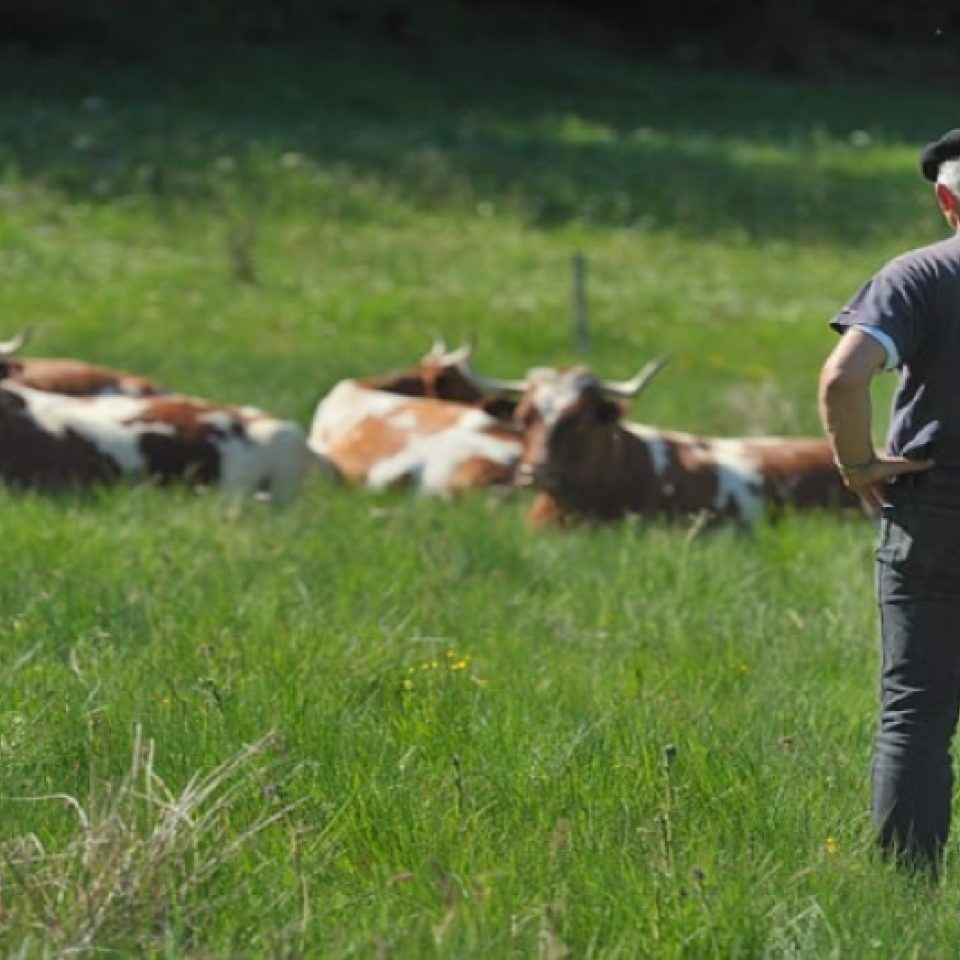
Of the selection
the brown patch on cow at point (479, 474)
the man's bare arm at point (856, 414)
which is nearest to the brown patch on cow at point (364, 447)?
the brown patch on cow at point (479, 474)

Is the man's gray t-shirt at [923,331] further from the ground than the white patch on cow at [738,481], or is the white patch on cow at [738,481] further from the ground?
the man's gray t-shirt at [923,331]

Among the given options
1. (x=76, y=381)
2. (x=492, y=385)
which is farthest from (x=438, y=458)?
(x=76, y=381)

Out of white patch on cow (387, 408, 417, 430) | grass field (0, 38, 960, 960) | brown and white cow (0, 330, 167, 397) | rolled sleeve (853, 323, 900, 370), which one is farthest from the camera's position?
brown and white cow (0, 330, 167, 397)

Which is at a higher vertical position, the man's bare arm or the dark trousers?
the man's bare arm

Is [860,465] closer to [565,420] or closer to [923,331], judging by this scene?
[923,331]

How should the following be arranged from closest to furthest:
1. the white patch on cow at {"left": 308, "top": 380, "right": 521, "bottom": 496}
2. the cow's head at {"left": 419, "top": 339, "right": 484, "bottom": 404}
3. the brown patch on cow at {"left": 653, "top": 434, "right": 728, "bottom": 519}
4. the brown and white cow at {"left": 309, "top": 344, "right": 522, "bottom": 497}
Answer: the brown patch on cow at {"left": 653, "top": 434, "right": 728, "bottom": 519}, the brown and white cow at {"left": 309, "top": 344, "right": 522, "bottom": 497}, the white patch on cow at {"left": 308, "top": 380, "right": 521, "bottom": 496}, the cow's head at {"left": 419, "top": 339, "right": 484, "bottom": 404}

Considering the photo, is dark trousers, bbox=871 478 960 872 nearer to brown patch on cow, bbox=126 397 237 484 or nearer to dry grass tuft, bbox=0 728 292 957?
dry grass tuft, bbox=0 728 292 957

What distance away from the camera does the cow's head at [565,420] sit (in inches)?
554

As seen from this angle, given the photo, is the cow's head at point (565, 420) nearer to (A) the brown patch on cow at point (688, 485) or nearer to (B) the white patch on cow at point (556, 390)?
(B) the white patch on cow at point (556, 390)

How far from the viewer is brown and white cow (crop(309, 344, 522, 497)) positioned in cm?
1481

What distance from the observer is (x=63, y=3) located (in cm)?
4769

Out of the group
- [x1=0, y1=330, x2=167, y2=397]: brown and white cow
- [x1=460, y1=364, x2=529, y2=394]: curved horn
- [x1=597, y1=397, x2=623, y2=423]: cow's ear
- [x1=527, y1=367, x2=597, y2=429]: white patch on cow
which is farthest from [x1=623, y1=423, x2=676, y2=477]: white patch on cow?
[x1=0, y1=330, x2=167, y2=397]: brown and white cow

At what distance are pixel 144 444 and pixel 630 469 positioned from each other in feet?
9.58

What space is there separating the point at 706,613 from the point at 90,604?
2.51 metres
